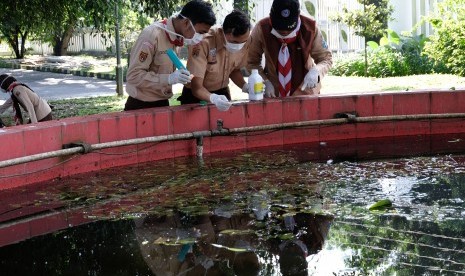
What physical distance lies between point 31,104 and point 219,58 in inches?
102

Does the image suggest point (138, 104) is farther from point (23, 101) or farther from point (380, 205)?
point (380, 205)

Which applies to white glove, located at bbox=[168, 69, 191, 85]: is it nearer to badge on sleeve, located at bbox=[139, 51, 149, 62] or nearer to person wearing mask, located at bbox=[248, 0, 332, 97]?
badge on sleeve, located at bbox=[139, 51, 149, 62]

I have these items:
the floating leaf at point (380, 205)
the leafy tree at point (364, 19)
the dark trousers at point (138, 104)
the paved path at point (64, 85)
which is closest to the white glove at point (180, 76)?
the dark trousers at point (138, 104)

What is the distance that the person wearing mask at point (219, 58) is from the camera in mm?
7184

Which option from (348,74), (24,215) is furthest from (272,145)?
(348,74)

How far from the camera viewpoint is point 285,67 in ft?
26.2

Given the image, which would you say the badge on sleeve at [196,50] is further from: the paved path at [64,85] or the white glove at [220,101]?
the paved path at [64,85]

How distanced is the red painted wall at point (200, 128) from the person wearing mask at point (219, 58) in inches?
9.4

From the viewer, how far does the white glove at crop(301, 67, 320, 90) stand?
788 centimetres

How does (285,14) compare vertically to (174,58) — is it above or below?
above

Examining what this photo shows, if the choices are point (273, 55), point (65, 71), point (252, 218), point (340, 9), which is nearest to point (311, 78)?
point (273, 55)

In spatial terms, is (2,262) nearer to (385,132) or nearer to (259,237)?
(259,237)

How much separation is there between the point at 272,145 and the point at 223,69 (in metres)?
0.91

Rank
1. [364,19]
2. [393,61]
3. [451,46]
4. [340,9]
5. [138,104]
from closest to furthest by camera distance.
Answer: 1. [138,104]
2. [451,46]
3. [393,61]
4. [364,19]
5. [340,9]
